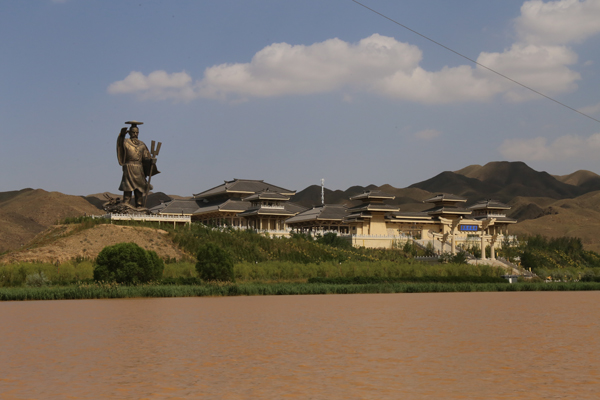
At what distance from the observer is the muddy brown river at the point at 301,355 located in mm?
8953

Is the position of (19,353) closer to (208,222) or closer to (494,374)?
(494,374)

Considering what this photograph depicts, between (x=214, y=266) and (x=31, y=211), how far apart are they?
284ft

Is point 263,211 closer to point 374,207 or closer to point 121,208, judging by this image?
point 374,207

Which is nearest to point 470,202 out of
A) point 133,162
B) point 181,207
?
point 181,207

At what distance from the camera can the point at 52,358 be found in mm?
11883

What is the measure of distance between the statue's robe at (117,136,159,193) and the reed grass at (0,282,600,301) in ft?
78.3

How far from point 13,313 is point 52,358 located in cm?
1153

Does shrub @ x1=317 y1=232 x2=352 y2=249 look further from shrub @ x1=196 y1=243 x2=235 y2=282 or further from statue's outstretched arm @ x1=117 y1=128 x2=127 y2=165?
shrub @ x1=196 y1=243 x2=235 y2=282

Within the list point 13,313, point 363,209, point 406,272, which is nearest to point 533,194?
point 363,209

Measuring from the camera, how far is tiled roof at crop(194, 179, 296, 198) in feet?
260

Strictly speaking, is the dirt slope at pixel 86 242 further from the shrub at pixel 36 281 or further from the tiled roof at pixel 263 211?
the tiled roof at pixel 263 211

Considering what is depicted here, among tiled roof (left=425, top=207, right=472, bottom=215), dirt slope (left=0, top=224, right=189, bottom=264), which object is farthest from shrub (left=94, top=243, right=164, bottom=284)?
tiled roof (left=425, top=207, right=472, bottom=215)

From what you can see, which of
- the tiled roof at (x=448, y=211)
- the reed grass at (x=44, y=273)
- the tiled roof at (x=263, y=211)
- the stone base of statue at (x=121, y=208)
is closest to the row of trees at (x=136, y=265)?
the reed grass at (x=44, y=273)

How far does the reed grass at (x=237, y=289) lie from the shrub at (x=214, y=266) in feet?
3.81
